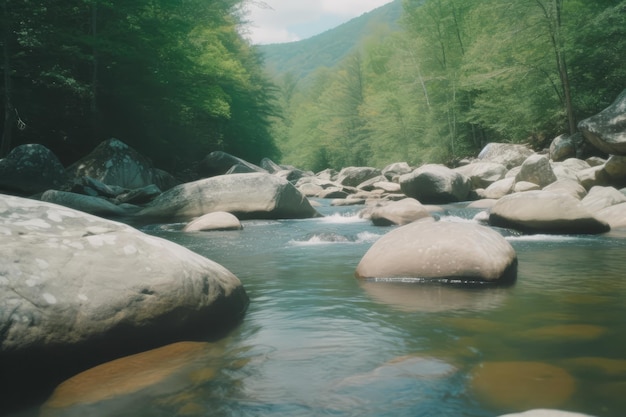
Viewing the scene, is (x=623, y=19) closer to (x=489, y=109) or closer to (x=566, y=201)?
(x=489, y=109)

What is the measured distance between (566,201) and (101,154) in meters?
12.1

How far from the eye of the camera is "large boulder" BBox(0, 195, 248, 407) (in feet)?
8.32

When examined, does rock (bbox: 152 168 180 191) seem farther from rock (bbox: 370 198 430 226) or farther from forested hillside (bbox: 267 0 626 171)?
forested hillside (bbox: 267 0 626 171)

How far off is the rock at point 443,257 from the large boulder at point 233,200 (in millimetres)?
6167

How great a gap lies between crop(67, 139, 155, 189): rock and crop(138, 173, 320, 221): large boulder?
428 cm

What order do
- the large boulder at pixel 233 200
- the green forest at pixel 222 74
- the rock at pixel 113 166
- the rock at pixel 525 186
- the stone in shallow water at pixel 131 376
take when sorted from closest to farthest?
the stone in shallow water at pixel 131 376, the large boulder at pixel 233 200, the rock at pixel 525 186, the rock at pixel 113 166, the green forest at pixel 222 74

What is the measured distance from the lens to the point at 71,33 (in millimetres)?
14891

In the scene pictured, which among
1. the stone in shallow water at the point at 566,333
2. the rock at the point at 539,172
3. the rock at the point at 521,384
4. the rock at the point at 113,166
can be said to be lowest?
the rock at the point at 521,384

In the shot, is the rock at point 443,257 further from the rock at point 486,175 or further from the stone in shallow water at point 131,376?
the rock at point 486,175

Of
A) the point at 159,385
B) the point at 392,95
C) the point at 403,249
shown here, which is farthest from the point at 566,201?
the point at 392,95

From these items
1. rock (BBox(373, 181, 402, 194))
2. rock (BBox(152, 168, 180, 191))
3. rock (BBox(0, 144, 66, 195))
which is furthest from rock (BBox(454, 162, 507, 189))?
rock (BBox(0, 144, 66, 195))

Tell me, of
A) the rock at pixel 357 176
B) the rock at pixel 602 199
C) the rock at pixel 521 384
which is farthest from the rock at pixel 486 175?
the rock at pixel 521 384

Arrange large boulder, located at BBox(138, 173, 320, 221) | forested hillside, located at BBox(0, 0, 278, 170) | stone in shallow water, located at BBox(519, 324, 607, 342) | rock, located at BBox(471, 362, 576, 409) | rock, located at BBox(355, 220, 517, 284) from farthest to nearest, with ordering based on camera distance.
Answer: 1. forested hillside, located at BBox(0, 0, 278, 170)
2. large boulder, located at BBox(138, 173, 320, 221)
3. rock, located at BBox(355, 220, 517, 284)
4. stone in shallow water, located at BBox(519, 324, 607, 342)
5. rock, located at BBox(471, 362, 576, 409)

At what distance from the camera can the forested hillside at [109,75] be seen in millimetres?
14320
